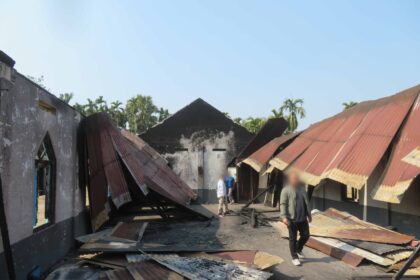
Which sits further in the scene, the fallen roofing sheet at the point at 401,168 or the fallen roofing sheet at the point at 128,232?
the fallen roofing sheet at the point at 128,232

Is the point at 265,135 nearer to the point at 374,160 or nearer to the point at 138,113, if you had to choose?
the point at 374,160

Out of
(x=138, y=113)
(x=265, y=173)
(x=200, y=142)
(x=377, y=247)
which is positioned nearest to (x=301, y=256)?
(x=377, y=247)

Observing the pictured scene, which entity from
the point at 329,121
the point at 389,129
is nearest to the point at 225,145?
the point at 329,121

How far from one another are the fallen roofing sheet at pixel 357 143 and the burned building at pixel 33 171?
613cm

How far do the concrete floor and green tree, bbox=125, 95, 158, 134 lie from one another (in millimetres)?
31089

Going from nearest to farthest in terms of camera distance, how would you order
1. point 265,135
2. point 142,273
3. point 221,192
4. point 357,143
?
point 142,273, point 357,143, point 221,192, point 265,135

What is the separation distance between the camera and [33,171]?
21.9ft

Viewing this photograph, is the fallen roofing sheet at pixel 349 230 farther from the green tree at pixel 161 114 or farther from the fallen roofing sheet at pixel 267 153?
the green tree at pixel 161 114

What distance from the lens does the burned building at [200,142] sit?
68.8ft

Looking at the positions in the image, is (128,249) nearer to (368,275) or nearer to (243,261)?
(243,261)

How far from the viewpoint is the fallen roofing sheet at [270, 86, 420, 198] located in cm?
830

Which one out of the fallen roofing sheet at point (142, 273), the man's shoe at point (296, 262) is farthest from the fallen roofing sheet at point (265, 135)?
the fallen roofing sheet at point (142, 273)

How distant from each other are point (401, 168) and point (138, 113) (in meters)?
38.1

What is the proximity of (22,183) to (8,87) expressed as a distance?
161cm
